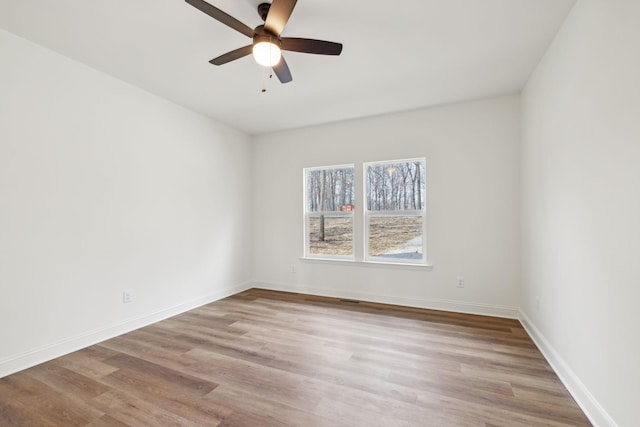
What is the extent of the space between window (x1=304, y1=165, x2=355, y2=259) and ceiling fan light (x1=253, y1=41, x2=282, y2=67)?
2400mm

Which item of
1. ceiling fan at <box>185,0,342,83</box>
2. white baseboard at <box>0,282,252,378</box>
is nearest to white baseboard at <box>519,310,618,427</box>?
ceiling fan at <box>185,0,342,83</box>

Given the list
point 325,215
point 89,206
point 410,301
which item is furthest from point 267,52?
point 410,301

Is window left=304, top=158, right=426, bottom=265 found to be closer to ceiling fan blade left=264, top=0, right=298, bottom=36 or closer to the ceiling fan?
the ceiling fan

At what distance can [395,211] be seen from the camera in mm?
3967

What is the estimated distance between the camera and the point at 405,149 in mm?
3842

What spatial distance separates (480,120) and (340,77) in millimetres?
1882

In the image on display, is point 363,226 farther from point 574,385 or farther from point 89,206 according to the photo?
point 89,206

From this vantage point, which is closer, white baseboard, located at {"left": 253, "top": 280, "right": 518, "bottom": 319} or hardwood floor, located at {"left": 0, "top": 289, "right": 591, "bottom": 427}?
hardwood floor, located at {"left": 0, "top": 289, "right": 591, "bottom": 427}

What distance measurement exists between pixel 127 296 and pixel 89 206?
1027 mm

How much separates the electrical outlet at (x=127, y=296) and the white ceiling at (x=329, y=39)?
226cm

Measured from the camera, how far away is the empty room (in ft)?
5.60

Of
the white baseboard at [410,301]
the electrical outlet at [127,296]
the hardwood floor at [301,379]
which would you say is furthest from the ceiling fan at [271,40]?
the white baseboard at [410,301]

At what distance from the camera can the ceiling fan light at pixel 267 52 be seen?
6.34 feet

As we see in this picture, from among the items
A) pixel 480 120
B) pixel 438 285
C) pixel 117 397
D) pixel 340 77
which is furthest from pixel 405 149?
pixel 117 397
